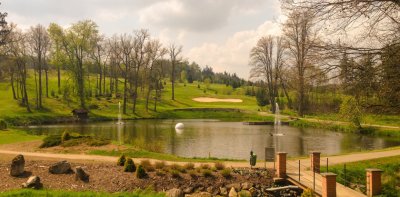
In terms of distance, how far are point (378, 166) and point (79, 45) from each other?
184 ft

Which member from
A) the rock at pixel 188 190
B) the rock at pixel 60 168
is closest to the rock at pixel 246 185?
the rock at pixel 188 190

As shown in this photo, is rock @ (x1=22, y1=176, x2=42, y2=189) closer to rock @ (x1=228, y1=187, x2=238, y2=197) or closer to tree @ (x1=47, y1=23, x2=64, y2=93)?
rock @ (x1=228, y1=187, x2=238, y2=197)

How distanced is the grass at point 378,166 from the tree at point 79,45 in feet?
171

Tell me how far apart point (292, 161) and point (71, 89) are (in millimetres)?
54456

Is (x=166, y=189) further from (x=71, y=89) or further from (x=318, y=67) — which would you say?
(x=71, y=89)

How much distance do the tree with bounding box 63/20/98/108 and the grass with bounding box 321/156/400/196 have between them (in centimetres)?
5226

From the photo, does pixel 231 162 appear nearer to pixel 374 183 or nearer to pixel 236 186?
pixel 236 186

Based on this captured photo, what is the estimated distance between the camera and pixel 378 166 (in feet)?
66.9

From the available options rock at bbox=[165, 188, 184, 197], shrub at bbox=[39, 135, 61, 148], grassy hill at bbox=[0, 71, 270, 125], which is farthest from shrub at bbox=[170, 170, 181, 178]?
grassy hill at bbox=[0, 71, 270, 125]

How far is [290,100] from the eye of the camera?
71125 millimetres

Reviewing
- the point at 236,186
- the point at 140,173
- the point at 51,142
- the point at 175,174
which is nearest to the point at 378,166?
the point at 236,186

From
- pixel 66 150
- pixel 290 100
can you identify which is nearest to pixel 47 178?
pixel 66 150

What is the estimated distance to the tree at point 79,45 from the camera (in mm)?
66500

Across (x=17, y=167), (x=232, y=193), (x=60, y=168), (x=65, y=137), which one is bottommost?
(x=232, y=193)
